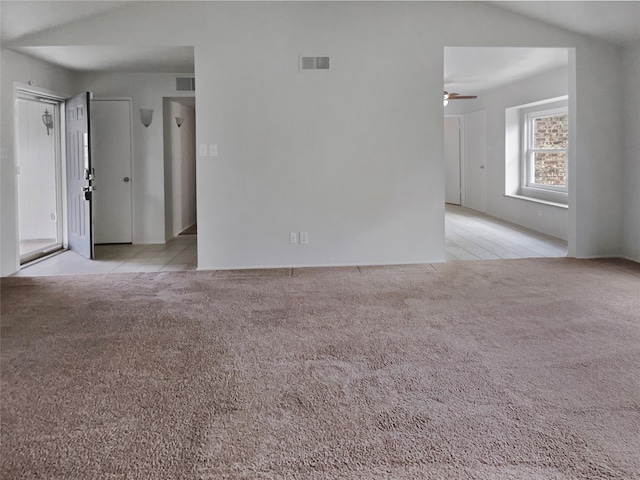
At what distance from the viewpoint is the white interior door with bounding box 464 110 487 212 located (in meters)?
10.8

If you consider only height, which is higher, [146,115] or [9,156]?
[146,115]

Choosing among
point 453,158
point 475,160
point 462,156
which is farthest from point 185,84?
point 453,158

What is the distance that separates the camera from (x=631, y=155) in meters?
5.98

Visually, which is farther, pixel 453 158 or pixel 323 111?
pixel 453 158

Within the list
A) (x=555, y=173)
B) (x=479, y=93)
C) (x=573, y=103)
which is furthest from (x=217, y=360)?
(x=479, y=93)

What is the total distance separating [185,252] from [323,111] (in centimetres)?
266

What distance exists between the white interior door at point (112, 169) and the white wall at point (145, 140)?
0.10m

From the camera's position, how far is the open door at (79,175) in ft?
21.4

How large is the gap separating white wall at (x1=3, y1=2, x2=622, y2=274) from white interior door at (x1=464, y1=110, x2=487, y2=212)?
15.8ft

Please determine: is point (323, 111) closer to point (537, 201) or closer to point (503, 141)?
point (537, 201)

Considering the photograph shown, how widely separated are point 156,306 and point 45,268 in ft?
7.89

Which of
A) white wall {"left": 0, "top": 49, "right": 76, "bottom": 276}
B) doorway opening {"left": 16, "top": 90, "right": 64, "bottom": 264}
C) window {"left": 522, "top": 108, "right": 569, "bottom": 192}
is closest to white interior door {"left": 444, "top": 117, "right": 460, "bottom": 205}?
window {"left": 522, "top": 108, "right": 569, "bottom": 192}

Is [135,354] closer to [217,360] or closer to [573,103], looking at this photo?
[217,360]

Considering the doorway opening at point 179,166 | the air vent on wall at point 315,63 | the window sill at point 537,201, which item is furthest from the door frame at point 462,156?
the air vent on wall at point 315,63
